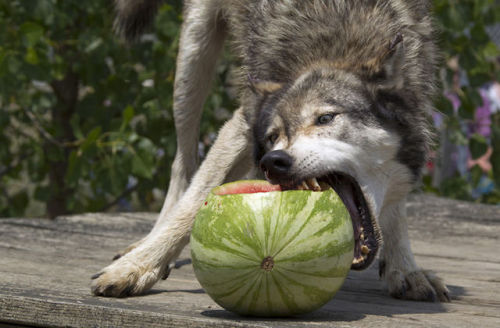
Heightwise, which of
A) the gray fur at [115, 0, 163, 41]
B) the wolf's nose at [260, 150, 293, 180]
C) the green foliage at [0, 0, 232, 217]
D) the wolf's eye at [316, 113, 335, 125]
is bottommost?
the green foliage at [0, 0, 232, 217]

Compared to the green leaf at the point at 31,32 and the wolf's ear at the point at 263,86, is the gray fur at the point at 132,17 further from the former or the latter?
the wolf's ear at the point at 263,86

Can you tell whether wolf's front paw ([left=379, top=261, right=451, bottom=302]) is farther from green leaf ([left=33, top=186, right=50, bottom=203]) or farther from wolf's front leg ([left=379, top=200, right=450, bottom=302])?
green leaf ([left=33, top=186, right=50, bottom=203])

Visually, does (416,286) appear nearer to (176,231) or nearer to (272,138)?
(272,138)

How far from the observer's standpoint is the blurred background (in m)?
4.57

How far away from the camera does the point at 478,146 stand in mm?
5262

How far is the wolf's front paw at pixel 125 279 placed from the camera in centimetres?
261

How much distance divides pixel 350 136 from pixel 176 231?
0.74 m

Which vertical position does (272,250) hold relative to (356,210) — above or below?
above

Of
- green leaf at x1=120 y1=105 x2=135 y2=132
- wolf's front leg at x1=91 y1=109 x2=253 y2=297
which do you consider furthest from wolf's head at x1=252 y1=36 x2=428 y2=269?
green leaf at x1=120 y1=105 x2=135 y2=132

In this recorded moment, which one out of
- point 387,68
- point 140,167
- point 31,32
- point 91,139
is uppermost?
point 387,68

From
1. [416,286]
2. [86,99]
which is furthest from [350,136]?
[86,99]

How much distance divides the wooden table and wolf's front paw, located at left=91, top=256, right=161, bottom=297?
5cm

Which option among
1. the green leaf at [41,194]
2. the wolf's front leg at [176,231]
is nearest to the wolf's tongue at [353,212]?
the wolf's front leg at [176,231]

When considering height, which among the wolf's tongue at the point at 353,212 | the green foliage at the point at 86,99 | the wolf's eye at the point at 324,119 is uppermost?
the wolf's eye at the point at 324,119
